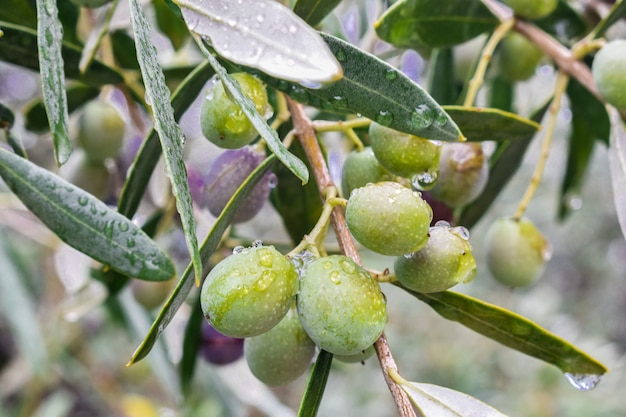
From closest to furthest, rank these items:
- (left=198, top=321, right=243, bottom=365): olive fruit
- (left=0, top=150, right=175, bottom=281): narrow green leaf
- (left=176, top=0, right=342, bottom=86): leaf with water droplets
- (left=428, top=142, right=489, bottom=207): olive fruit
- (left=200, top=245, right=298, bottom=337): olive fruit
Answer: (left=176, top=0, right=342, bottom=86): leaf with water droplets
(left=200, top=245, right=298, bottom=337): olive fruit
(left=0, top=150, right=175, bottom=281): narrow green leaf
(left=428, top=142, right=489, bottom=207): olive fruit
(left=198, top=321, right=243, bottom=365): olive fruit

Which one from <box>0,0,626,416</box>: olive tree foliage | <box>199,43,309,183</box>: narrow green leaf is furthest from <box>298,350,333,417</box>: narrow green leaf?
<box>199,43,309,183</box>: narrow green leaf

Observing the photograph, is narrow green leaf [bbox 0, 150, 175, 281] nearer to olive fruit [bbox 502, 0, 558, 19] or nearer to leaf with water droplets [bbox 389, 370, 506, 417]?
leaf with water droplets [bbox 389, 370, 506, 417]

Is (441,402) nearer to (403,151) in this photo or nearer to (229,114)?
(403,151)

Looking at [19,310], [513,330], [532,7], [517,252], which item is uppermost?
[532,7]

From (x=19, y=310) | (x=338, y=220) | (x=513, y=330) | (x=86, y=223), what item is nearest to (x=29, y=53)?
(x=86, y=223)

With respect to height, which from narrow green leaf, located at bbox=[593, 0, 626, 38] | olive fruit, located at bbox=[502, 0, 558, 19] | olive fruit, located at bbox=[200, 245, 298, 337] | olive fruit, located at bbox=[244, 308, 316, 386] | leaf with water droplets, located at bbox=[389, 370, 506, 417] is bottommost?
olive fruit, located at bbox=[244, 308, 316, 386]

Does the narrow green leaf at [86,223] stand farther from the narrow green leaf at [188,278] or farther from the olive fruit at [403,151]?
the olive fruit at [403,151]

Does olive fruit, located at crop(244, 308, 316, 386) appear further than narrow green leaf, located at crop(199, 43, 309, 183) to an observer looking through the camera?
Yes
